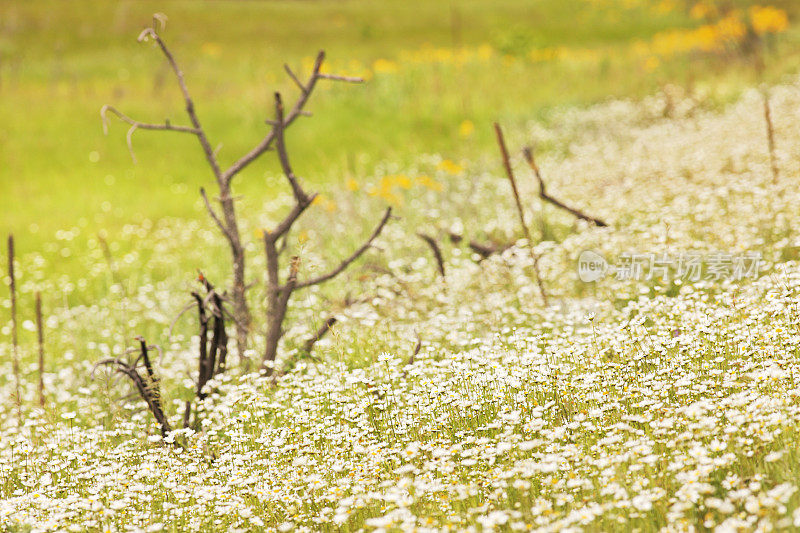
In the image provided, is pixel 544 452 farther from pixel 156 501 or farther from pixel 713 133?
pixel 713 133

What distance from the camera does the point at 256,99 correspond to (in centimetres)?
1855

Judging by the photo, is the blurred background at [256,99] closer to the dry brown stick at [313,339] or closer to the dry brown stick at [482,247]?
the dry brown stick at [482,247]

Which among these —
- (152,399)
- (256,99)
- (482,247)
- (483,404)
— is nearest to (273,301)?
(152,399)

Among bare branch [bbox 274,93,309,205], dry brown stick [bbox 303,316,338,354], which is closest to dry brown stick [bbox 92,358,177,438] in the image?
dry brown stick [bbox 303,316,338,354]

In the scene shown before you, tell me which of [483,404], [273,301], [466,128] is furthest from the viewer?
[466,128]

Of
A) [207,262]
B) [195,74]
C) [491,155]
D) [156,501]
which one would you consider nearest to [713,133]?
[491,155]

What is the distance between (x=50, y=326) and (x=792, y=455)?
8488 mm

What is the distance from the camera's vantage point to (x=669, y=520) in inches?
130

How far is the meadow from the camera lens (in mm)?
3908
